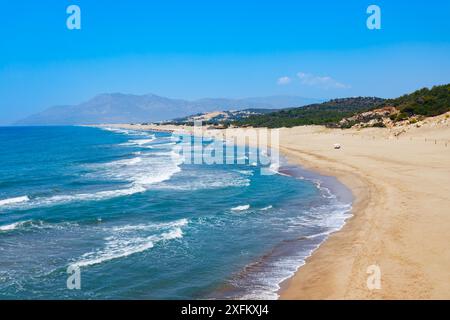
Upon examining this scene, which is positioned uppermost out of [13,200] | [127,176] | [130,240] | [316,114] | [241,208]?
[316,114]

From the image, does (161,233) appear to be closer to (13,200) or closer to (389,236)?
(389,236)

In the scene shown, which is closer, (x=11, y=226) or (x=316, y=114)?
(x=11, y=226)

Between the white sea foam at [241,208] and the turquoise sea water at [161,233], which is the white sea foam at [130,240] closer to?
the turquoise sea water at [161,233]

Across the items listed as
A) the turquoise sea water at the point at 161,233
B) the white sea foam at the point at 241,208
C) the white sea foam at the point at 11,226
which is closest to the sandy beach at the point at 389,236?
the turquoise sea water at the point at 161,233

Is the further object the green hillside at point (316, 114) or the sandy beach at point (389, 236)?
the green hillside at point (316, 114)

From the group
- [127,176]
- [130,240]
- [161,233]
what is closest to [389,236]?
[161,233]

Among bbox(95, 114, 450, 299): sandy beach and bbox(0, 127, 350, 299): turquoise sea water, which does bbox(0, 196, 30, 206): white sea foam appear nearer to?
bbox(0, 127, 350, 299): turquoise sea water
